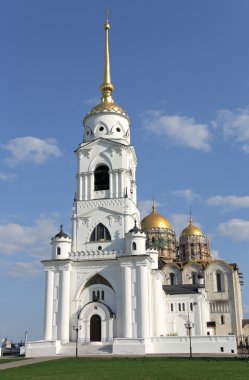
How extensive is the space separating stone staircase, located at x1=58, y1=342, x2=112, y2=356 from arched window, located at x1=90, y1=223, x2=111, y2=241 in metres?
8.69

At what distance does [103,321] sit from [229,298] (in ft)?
89.4

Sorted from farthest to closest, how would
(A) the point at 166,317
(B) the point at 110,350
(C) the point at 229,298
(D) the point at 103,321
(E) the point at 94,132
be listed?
(C) the point at 229,298 → (A) the point at 166,317 → (E) the point at 94,132 → (D) the point at 103,321 → (B) the point at 110,350

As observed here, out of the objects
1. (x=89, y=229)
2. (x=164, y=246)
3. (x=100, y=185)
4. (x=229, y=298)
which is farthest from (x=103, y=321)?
(x=164, y=246)

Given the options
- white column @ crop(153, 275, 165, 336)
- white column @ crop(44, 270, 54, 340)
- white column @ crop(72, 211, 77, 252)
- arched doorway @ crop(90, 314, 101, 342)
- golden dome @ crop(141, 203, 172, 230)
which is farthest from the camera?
golden dome @ crop(141, 203, 172, 230)

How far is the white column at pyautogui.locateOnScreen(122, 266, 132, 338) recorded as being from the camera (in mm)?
32594

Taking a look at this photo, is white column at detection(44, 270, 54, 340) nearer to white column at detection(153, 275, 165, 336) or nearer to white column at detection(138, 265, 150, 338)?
white column at detection(138, 265, 150, 338)

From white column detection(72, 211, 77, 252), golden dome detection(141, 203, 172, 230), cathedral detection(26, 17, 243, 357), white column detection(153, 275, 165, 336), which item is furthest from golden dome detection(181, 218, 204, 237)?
white column detection(72, 211, 77, 252)

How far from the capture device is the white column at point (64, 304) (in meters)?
33.4

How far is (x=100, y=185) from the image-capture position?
3972cm

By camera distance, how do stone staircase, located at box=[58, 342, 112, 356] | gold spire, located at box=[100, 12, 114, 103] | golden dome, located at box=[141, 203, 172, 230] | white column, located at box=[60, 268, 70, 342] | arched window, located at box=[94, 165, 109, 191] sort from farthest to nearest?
1. golden dome, located at box=[141, 203, 172, 230]
2. gold spire, located at box=[100, 12, 114, 103]
3. arched window, located at box=[94, 165, 109, 191]
4. white column, located at box=[60, 268, 70, 342]
5. stone staircase, located at box=[58, 342, 112, 356]

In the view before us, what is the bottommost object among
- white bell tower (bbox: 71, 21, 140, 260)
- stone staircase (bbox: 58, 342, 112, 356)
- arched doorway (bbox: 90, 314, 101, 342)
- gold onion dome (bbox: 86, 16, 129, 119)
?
stone staircase (bbox: 58, 342, 112, 356)

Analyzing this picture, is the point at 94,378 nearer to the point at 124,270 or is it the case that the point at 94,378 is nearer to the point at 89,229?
the point at 124,270

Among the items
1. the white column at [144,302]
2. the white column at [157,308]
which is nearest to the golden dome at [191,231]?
the white column at [157,308]

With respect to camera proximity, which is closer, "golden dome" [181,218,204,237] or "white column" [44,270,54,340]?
"white column" [44,270,54,340]
